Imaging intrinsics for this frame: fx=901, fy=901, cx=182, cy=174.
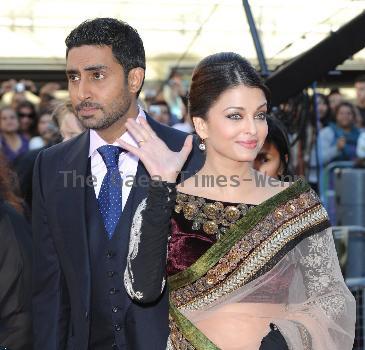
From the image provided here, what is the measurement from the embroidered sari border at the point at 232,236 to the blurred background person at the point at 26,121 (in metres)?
6.28

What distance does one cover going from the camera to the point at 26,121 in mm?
9328

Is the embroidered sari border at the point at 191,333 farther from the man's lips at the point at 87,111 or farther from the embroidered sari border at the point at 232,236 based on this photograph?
the man's lips at the point at 87,111

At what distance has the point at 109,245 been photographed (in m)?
3.74

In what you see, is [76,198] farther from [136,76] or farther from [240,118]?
[240,118]

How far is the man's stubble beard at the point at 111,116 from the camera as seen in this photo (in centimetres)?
389

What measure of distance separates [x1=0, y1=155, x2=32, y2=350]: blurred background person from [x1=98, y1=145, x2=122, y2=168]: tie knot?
1.53 ft

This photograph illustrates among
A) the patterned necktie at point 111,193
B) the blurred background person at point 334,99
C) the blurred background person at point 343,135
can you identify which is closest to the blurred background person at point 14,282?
the patterned necktie at point 111,193

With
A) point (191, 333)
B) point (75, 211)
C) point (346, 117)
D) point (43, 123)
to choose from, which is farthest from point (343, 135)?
point (191, 333)

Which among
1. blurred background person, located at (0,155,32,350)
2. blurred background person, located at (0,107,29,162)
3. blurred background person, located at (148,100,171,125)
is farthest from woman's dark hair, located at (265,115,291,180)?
blurred background person, located at (0,107,29,162)

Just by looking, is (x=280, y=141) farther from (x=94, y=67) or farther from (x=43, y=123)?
(x=43, y=123)

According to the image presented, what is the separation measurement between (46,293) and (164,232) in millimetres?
1010

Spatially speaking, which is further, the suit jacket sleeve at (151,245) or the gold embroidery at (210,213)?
the gold embroidery at (210,213)

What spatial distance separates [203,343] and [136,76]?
1.41m

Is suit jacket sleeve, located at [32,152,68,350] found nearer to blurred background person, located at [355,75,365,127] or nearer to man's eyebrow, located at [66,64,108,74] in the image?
man's eyebrow, located at [66,64,108,74]
